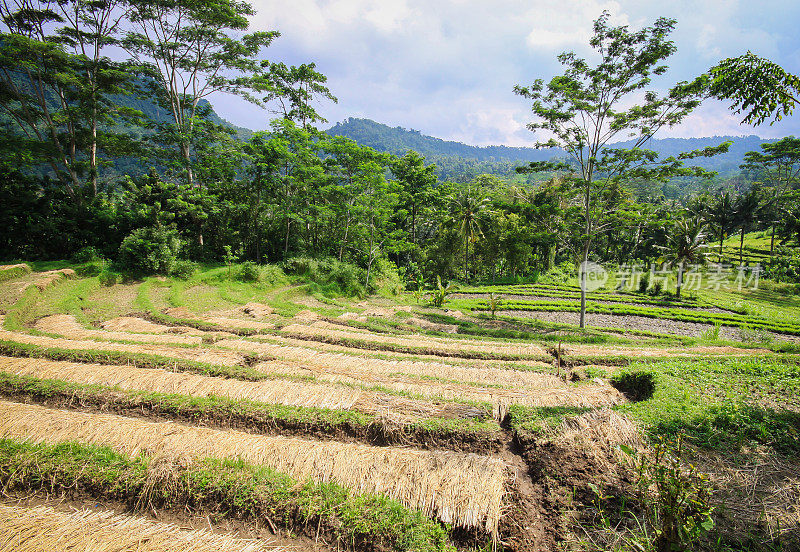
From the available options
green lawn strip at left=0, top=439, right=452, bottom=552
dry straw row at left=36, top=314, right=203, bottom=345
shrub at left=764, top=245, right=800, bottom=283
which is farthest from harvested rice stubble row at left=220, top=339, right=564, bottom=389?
shrub at left=764, top=245, right=800, bottom=283

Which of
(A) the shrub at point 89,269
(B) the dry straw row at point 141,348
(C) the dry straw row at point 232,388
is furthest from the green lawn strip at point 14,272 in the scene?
(C) the dry straw row at point 232,388

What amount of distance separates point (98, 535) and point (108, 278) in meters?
17.6

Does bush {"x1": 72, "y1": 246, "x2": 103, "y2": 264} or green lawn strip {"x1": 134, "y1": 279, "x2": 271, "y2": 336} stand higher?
bush {"x1": 72, "y1": 246, "x2": 103, "y2": 264}

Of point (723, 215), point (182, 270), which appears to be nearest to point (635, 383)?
point (182, 270)

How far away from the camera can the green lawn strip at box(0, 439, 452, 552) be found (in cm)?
372

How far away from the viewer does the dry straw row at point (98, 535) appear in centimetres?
335

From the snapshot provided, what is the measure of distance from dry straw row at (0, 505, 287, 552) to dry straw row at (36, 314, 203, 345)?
628 cm

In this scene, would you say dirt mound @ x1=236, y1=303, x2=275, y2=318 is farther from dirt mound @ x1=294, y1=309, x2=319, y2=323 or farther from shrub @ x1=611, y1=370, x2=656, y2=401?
shrub @ x1=611, y1=370, x2=656, y2=401

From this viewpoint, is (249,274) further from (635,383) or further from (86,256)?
(635,383)

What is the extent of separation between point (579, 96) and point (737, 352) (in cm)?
1344

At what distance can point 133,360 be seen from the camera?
25.5ft

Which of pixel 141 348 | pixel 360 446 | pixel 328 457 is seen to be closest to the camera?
pixel 328 457

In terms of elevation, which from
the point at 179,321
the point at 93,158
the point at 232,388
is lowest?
the point at 179,321

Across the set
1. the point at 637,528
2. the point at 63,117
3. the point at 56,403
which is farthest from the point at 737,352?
the point at 63,117
